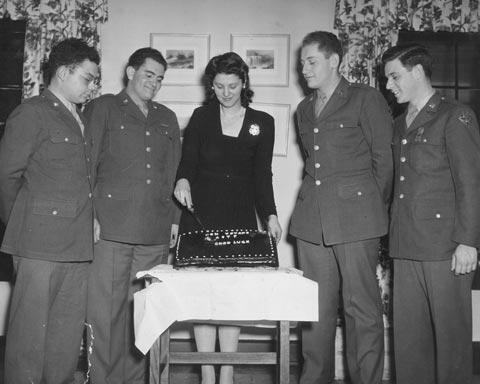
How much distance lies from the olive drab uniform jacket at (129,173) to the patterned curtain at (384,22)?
141 centimetres

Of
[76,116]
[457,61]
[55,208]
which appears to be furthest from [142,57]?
[457,61]

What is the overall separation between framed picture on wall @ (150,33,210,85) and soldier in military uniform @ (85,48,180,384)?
2.02ft

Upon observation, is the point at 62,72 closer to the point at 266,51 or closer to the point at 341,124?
the point at 341,124

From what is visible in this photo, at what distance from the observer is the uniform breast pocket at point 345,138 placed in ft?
8.68

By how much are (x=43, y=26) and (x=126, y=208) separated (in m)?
1.53

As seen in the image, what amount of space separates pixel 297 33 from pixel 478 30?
3.95 ft

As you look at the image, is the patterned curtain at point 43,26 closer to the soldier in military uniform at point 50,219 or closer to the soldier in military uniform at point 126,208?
the soldier in military uniform at point 126,208

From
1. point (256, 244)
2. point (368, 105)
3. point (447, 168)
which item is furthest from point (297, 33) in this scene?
point (256, 244)

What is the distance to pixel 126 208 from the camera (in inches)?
110

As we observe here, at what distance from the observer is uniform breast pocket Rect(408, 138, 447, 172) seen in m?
2.37

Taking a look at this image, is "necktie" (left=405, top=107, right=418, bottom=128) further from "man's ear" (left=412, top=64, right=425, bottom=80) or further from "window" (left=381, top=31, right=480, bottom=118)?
"window" (left=381, top=31, right=480, bottom=118)

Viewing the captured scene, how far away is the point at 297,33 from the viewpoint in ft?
11.7

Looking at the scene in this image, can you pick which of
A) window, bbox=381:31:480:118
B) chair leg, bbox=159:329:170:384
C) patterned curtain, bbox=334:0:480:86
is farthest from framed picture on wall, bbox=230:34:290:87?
chair leg, bbox=159:329:170:384

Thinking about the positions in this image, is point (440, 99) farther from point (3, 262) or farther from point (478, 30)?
point (3, 262)
